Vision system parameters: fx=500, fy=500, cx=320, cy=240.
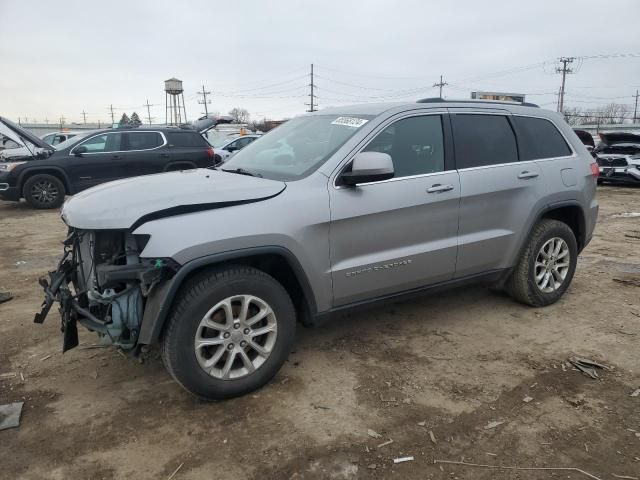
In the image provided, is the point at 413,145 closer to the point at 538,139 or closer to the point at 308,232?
the point at 308,232

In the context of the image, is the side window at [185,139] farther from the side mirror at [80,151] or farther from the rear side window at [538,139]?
the rear side window at [538,139]

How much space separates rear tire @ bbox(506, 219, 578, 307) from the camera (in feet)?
14.5

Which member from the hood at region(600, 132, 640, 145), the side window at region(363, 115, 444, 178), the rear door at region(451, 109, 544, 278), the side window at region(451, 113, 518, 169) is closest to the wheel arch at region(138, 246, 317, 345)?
the side window at region(363, 115, 444, 178)

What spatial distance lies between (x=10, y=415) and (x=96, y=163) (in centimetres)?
865

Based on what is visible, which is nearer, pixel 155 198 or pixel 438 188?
pixel 155 198

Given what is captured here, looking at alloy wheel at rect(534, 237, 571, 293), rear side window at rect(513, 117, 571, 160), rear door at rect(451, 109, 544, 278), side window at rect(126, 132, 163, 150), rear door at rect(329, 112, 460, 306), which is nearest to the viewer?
rear door at rect(329, 112, 460, 306)

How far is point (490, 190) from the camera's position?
4.01m

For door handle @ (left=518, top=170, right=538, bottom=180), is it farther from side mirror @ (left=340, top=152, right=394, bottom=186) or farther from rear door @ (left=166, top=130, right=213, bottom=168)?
rear door @ (left=166, top=130, right=213, bottom=168)

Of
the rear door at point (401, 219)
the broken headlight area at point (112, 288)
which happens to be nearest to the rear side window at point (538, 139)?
the rear door at point (401, 219)

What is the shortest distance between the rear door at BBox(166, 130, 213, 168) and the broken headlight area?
27.3ft

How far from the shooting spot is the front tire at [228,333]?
2.84 metres

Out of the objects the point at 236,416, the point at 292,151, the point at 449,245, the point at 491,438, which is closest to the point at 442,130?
the point at 449,245

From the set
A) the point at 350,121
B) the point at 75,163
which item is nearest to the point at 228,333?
the point at 350,121

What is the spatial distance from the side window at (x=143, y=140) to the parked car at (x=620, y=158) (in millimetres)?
12222
